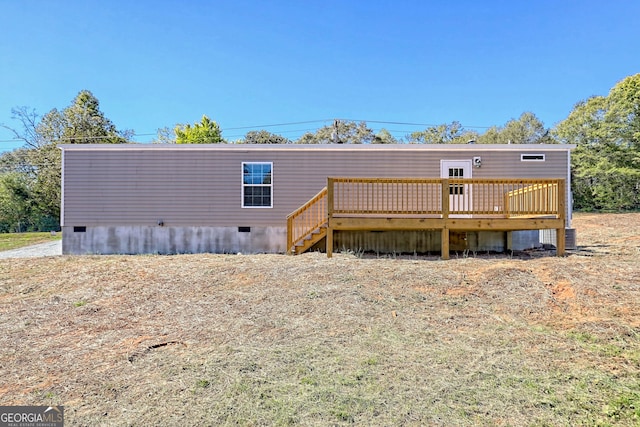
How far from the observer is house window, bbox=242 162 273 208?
9430 millimetres

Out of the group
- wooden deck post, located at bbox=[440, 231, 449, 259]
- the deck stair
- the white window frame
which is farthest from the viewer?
the white window frame

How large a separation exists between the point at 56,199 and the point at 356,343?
2665cm

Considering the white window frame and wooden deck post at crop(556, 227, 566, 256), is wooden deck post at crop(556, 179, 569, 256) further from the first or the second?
the white window frame

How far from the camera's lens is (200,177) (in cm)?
948

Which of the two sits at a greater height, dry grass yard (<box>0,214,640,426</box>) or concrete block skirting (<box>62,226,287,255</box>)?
concrete block skirting (<box>62,226,287,255</box>)

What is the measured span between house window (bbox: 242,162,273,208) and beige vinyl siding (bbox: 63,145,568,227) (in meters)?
0.12

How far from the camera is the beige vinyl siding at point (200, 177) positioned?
935 cm

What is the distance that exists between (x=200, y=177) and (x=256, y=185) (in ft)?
5.20

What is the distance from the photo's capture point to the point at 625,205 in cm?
2127

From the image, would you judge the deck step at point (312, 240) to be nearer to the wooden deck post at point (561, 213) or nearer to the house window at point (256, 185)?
the house window at point (256, 185)

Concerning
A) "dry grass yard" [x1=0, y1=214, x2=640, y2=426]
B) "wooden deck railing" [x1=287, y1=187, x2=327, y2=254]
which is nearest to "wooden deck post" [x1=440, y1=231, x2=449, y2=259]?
"dry grass yard" [x1=0, y1=214, x2=640, y2=426]

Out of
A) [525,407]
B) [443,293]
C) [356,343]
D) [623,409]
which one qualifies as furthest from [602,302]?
[356,343]

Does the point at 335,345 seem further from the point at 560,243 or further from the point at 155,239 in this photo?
the point at 155,239

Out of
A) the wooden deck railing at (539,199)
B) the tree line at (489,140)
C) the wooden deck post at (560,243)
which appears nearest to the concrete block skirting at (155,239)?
the wooden deck railing at (539,199)
